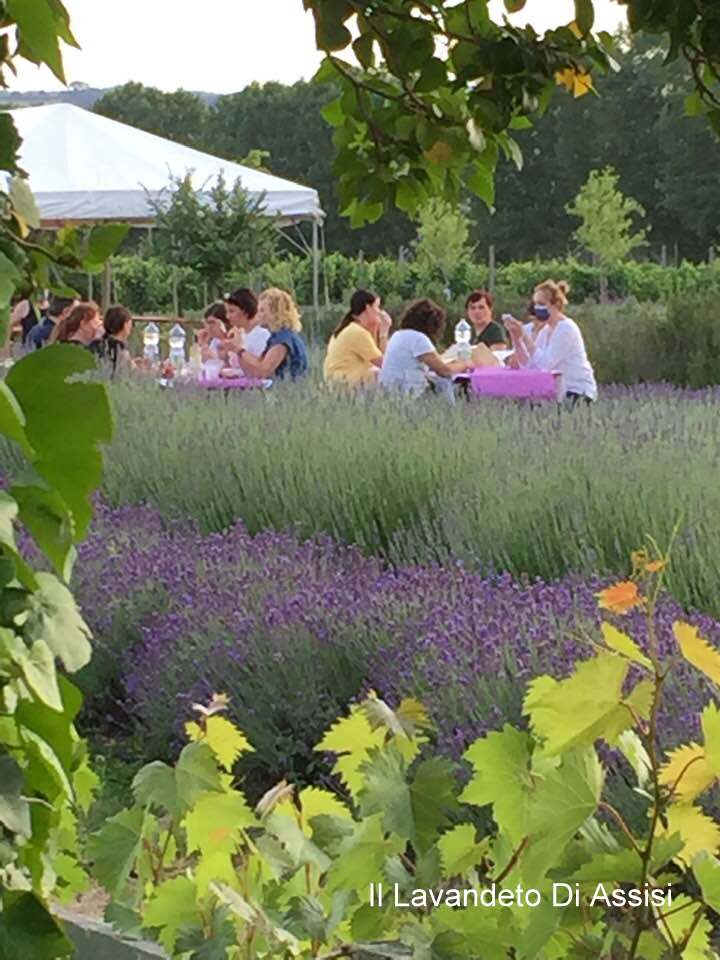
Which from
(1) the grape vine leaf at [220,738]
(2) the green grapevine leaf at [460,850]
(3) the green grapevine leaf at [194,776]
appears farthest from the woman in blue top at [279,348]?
(2) the green grapevine leaf at [460,850]

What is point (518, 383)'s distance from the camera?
34.3 ft

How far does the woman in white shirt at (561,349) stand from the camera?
1057 cm

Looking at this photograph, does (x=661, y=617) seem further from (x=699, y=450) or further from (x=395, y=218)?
(x=395, y=218)

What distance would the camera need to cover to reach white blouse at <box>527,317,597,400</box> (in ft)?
34.7

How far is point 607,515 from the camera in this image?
514 centimetres

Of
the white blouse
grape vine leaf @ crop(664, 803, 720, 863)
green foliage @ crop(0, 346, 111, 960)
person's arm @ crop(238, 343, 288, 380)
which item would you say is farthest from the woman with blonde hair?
green foliage @ crop(0, 346, 111, 960)

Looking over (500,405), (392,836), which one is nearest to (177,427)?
(500,405)

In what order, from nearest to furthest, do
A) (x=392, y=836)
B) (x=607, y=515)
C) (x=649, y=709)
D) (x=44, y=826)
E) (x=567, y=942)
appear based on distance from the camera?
(x=44, y=826) → (x=649, y=709) → (x=567, y=942) → (x=392, y=836) → (x=607, y=515)

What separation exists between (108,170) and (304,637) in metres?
12.5

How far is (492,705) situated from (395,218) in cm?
6987

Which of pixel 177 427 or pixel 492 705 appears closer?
pixel 492 705

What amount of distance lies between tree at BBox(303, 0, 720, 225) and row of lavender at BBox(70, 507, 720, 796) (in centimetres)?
138

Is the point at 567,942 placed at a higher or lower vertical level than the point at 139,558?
higher

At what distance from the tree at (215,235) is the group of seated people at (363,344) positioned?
12.6 m
